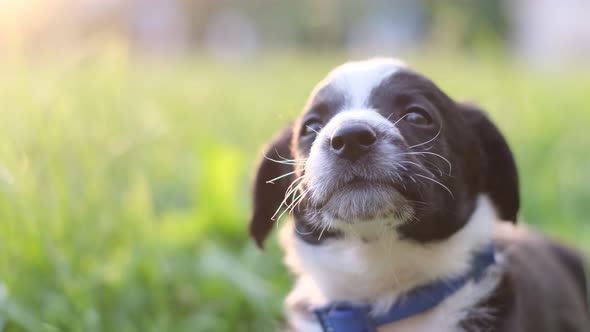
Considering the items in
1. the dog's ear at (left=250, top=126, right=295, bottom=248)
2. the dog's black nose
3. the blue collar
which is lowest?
the blue collar

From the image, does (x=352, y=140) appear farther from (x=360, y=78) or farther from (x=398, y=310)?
(x=398, y=310)

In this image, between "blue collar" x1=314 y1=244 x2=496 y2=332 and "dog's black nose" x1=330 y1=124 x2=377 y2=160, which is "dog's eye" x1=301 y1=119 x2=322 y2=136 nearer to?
"dog's black nose" x1=330 y1=124 x2=377 y2=160

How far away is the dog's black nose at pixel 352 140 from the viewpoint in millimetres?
2293

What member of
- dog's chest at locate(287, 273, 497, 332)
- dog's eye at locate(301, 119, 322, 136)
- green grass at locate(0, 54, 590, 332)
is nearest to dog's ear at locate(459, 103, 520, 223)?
dog's chest at locate(287, 273, 497, 332)

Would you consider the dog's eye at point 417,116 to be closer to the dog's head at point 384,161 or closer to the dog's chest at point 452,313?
the dog's head at point 384,161

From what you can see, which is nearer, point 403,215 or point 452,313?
point 403,215

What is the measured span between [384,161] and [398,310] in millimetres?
642

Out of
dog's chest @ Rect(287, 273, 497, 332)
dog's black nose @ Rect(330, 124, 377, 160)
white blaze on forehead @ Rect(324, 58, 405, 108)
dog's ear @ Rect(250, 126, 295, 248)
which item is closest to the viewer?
dog's black nose @ Rect(330, 124, 377, 160)

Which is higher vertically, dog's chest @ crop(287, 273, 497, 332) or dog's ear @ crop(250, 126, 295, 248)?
dog's ear @ crop(250, 126, 295, 248)

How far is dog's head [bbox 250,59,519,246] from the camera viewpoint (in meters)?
2.34

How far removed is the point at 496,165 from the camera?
9.70 ft

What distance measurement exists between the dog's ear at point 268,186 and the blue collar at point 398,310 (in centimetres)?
57

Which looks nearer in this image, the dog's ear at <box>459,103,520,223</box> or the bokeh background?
the dog's ear at <box>459,103,520,223</box>

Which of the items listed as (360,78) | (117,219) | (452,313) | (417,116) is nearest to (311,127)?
(360,78)
